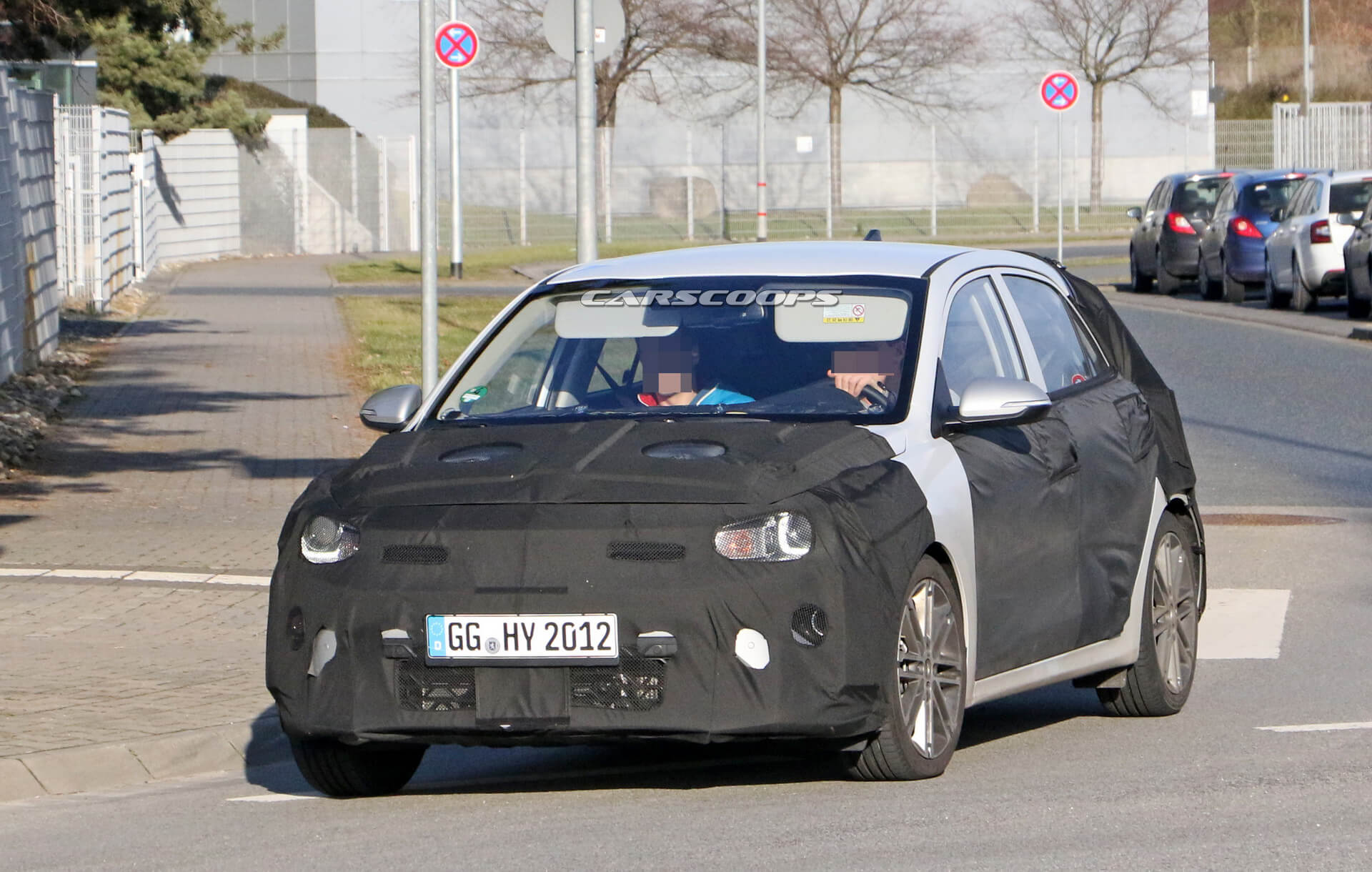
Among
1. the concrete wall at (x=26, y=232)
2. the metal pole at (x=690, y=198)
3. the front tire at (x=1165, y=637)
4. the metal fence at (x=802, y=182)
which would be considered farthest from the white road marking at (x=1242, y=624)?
the metal pole at (x=690, y=198)

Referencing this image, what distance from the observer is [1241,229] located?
3109 centimetres

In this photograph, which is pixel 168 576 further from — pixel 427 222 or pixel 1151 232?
pixel 1151 232

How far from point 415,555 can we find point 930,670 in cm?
145

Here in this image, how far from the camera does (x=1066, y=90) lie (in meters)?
38.0

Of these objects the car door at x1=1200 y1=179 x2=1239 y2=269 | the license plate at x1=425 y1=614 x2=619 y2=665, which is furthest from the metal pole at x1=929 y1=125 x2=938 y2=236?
the license plate at x1=425 y1=614 x2=619 y2=665

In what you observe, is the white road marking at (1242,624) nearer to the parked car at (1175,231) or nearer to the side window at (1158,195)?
the parked car at (1175,231)

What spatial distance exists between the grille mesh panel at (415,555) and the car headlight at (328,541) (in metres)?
0.11

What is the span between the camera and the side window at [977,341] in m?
7.02

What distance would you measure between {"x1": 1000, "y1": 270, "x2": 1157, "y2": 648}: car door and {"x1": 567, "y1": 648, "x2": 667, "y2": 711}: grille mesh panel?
1800mm

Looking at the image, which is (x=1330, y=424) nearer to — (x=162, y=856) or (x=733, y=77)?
(x=162, y=856)

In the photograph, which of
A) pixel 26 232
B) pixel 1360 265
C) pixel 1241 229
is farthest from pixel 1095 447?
pixel 1241 229

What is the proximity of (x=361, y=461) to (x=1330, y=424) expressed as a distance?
1235cm

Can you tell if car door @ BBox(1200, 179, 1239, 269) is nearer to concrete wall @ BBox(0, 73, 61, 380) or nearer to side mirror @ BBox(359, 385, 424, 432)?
concrete wall @ BBox(0, 73, 61, 380)

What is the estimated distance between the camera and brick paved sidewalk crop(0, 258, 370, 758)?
7.96m
